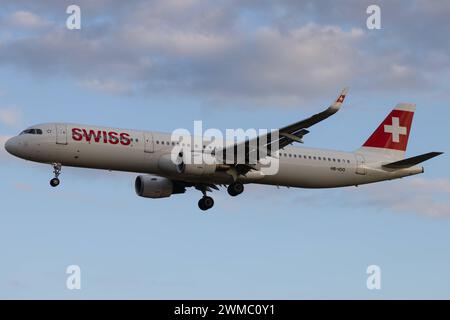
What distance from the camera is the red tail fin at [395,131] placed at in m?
66.5

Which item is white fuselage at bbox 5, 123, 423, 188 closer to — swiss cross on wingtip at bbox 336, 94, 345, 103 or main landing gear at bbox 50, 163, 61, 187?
main landing gear at bbox 50, 163, 61, 187

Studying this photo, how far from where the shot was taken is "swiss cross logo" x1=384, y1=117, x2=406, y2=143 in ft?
221

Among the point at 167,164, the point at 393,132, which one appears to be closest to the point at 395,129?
the point at 393,132

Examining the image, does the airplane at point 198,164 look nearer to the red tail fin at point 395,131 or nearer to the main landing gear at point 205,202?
the main landing gear at point 205,202

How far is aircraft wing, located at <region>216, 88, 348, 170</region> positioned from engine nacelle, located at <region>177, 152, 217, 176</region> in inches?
62.1

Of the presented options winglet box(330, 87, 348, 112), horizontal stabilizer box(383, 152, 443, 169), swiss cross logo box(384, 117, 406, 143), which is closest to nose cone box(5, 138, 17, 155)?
winglet box(330, 87, 348, 112)

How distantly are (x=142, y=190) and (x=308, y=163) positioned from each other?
35.1ft

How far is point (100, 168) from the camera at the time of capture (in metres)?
55.5

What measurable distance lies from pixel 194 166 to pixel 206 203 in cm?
624

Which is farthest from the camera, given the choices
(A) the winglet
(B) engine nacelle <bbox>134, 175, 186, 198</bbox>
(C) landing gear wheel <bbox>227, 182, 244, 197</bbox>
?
(B) engine nacelle <bbox>134, 175, 186, 198</bbox>
